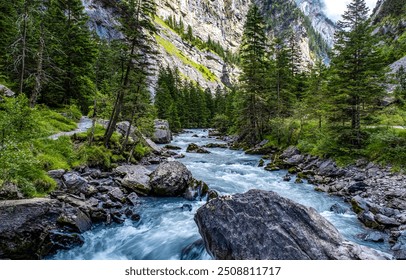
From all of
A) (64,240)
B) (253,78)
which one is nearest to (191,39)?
(253,78)

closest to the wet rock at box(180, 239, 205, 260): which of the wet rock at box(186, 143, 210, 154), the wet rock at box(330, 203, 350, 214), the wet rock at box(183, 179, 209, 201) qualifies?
the wet rock at box(183, 179, 209, 201)

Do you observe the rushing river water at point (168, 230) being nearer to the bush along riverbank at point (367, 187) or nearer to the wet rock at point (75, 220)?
the wet rock at point (75, 220)

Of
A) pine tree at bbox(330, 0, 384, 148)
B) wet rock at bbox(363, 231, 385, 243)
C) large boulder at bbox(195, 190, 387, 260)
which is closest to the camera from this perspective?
large boulder at bbox(195, 190, 387, 260)

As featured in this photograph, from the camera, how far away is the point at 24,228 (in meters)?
7.45

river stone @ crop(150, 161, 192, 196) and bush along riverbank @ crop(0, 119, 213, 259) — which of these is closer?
bush along riverbank @ crop(0, 119, 213, 259)

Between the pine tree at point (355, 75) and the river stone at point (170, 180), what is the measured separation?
490 inches

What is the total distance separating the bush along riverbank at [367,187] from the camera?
9.29 m

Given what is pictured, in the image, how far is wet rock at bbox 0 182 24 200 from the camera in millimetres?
8008

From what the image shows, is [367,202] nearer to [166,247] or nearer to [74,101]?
[166,247]

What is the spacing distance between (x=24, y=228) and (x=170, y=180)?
7.66m

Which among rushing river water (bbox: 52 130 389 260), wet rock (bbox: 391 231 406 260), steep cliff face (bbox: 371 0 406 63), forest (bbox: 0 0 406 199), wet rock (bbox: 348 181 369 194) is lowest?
rushing river water (bbox: 52 130 389 260)

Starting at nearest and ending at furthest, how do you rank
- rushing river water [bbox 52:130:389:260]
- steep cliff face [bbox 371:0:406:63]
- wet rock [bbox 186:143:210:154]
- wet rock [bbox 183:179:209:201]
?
rushing river water [bbox 52:130:389:260] → wet rock [bbox 183:179:209:201] → wet rock [bbox 186:143:210:154] → steep cliff face [bbox 371:0:406:63]

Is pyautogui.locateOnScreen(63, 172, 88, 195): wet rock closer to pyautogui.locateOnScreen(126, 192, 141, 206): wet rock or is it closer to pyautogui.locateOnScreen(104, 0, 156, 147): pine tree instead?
pyautogui.locateOnScreen(126, 192, 141, 206): wet rock

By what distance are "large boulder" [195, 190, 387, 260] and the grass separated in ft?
371
